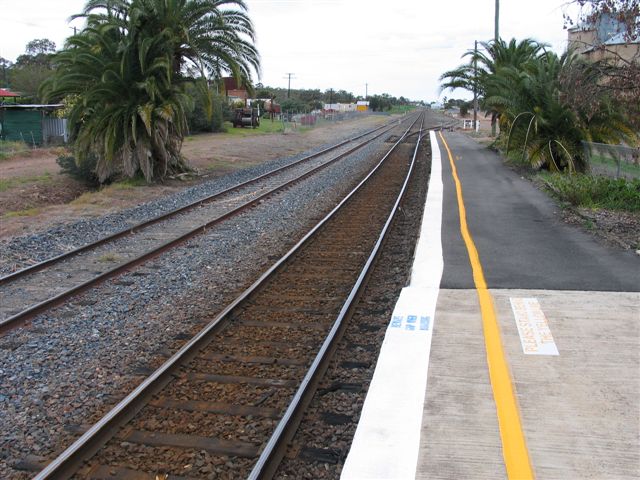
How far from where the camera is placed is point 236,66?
65.7 ft

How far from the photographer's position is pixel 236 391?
18.0 ft

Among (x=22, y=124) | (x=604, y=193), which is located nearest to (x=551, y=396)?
(x=604, y=193)

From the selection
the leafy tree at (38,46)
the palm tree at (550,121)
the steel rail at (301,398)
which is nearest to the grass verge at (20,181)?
the steel rail at (301,398)

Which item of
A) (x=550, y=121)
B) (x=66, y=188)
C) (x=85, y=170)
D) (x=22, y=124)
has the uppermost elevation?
(x=550, y=121)

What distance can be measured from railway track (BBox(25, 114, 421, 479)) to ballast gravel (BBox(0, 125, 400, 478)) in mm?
329

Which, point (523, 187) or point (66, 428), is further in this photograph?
point (523, 187)

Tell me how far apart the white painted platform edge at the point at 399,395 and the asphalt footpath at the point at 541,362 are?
0.10m

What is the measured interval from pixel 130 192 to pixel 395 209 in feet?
26.8

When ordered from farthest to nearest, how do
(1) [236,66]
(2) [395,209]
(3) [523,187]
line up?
1. (1) [236,66]
2. (3) [523,187]
3. (2) [395,209]

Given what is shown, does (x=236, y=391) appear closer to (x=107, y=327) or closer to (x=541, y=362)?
(x=107, y=327)

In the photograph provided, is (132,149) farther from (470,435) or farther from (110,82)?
(470,435)

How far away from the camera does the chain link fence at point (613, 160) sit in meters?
13.9

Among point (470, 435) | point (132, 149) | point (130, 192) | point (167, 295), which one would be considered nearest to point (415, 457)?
point (470, 435)

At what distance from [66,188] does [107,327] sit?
591 inches
